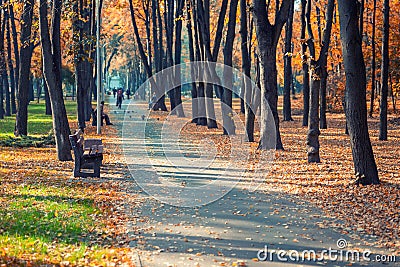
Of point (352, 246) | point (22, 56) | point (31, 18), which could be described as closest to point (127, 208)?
point (352, 246)

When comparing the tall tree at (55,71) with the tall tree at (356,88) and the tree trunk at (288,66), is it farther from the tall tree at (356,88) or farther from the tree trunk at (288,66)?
the tree trunk at (288,66)

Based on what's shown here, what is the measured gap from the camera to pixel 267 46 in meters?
19.2

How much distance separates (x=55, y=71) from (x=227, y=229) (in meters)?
9.60

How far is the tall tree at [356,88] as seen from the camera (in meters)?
12.9

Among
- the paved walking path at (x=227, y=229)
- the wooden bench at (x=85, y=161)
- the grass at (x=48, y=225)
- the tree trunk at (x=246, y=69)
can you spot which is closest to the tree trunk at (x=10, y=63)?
the tree trunk at (x=246, y=69)

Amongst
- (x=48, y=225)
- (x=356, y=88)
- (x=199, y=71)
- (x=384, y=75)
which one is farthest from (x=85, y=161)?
(x=199, y=71)

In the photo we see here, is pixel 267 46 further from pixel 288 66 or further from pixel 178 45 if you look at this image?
pixel 178 45

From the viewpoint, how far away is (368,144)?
13.0 metres

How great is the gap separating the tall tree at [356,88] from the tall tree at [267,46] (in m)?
5.99

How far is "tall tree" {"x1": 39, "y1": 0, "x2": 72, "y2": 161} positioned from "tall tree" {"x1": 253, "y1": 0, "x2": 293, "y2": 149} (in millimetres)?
5833

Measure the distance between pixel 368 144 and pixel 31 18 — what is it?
55.8ft

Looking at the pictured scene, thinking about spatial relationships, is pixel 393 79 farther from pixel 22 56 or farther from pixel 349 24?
pixel 349 24

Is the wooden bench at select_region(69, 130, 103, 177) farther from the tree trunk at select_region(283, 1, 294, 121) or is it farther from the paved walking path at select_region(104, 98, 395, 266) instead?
the tree trunk at select_region(283, 1, 294, 121)

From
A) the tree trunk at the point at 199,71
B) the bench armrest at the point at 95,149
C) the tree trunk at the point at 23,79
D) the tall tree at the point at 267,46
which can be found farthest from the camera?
the tree trunk at the point at 199,71
